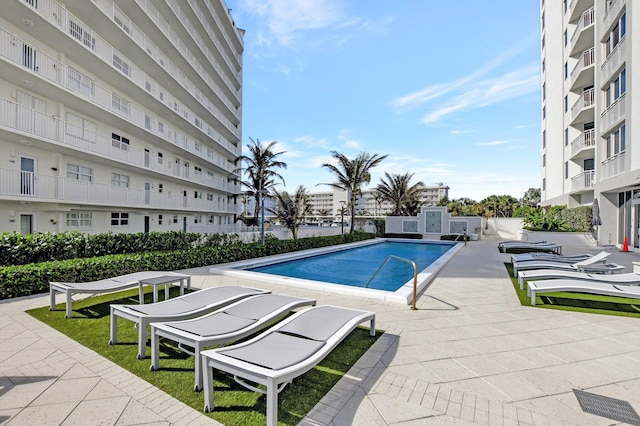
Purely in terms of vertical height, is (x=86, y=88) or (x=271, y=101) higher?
(x=271, y=101)

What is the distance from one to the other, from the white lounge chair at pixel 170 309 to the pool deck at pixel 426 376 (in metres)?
0.40

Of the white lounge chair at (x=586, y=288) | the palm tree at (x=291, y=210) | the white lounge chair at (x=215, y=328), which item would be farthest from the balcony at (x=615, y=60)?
the white lounge chair at (x=215, y=328)

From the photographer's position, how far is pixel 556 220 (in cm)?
2059

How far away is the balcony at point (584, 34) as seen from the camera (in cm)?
1991

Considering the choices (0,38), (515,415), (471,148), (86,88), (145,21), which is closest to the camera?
(515,415)

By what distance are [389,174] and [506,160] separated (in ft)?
A: 37.3

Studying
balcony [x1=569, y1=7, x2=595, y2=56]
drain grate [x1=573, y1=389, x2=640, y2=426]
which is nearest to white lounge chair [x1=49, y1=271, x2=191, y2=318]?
drain grate [x1=573, y1=389, x2=640, y2=426]

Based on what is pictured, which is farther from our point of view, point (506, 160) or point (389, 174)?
point (389, 174)

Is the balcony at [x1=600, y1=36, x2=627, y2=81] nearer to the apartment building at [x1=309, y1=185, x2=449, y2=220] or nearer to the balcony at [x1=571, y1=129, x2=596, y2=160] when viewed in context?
the balcony at [x1=571, y1=129, x2=596, y2=160]

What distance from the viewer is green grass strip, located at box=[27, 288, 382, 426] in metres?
2.72

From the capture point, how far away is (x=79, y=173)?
1540 centimetres

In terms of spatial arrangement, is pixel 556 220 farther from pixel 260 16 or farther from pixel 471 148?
pixel 260 16

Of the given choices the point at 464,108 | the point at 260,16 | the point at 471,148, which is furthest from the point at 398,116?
the point at 260,16

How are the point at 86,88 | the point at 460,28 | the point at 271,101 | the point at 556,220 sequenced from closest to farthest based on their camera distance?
the point at 460,28 < the point at 86,88 < the point at 556,220 < the point at 271,101
